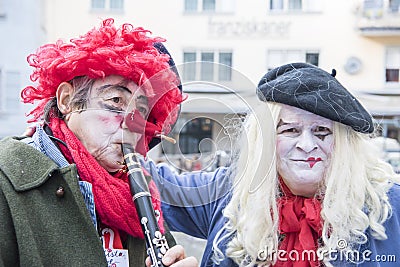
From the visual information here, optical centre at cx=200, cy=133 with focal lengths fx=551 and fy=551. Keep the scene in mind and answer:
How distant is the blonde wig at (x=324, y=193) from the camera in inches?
67.2

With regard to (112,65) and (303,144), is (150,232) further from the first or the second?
(303,144)

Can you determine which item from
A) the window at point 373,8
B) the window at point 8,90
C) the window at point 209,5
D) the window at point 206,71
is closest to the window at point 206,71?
the window at point 206,71

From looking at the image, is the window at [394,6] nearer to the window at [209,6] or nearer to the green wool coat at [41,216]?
the window at [209,6]

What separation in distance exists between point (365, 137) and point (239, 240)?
1.75ft

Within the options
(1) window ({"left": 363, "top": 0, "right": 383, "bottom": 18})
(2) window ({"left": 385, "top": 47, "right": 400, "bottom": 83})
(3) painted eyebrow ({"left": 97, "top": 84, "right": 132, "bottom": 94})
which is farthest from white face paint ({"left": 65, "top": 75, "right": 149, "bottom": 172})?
(2) window ({"left": 385, "top": 47, "right": 400, "bottom": 83})

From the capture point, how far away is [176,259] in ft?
4.33

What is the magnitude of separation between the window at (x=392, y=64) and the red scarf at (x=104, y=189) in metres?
10.6

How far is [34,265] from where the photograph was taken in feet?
4.13

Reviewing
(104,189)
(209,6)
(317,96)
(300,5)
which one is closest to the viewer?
(104,189)

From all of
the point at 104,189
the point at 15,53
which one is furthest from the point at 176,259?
the point at 15,53

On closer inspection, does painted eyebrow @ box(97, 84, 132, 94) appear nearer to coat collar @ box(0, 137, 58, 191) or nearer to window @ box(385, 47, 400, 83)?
coat collar @ box(0, 137, 58, 191)

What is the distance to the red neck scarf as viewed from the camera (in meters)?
1.71

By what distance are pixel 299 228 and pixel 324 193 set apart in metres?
0.14

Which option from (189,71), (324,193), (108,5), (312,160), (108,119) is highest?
(108,5)
